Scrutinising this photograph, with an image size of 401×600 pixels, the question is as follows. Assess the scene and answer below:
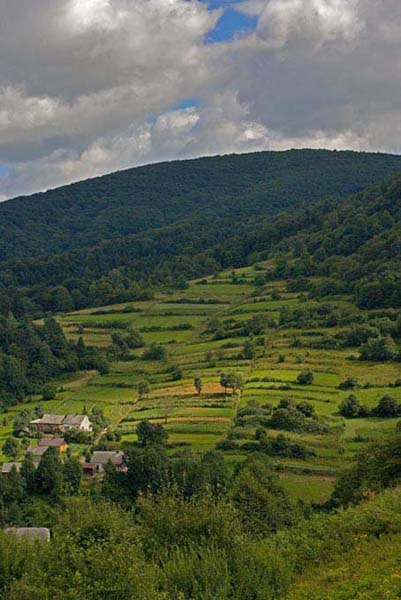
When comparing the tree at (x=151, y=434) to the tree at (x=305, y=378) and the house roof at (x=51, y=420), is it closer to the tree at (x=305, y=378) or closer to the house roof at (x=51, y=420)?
the house roof at (x=51, y=420)

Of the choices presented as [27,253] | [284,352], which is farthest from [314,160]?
[284,352]

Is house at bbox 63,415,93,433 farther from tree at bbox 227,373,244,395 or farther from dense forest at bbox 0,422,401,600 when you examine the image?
dense forest at bbox 0,422,401,600

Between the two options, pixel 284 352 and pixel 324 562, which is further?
pixel 284 352

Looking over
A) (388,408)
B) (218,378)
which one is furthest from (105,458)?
(388,408)

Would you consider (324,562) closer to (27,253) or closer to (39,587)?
(39,587)

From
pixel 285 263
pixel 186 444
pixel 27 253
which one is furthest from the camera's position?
pixel 27 253

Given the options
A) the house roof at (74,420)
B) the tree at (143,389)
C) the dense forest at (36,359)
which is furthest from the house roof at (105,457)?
the dense forest at (36,359)
